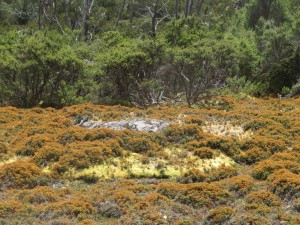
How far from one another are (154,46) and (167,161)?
11291 mm

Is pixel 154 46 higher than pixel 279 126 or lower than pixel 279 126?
higher

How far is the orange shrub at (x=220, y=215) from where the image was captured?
10820mm

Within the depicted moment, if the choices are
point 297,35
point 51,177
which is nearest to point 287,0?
point 297,35

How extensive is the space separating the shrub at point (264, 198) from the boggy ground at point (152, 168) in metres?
0.03

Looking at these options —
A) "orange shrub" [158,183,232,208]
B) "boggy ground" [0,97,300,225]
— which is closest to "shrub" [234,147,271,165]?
"boggy ground" [0,97,300,225]

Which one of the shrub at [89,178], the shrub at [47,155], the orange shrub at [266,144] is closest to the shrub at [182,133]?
the orange shrub at [266,144]

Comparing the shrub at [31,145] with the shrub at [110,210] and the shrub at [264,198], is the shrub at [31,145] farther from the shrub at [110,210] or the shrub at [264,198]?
the shrub at [264,198]

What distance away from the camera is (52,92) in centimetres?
2592

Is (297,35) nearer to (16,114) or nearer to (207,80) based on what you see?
(207,80)

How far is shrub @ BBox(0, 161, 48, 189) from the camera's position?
44.5 feet

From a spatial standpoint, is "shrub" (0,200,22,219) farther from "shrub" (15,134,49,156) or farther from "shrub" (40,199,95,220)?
"shrub" (15,134,49,156)

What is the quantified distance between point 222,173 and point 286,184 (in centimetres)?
260

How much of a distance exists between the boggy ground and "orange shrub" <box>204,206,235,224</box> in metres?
0.03

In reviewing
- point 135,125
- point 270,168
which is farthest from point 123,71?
point 270,168
